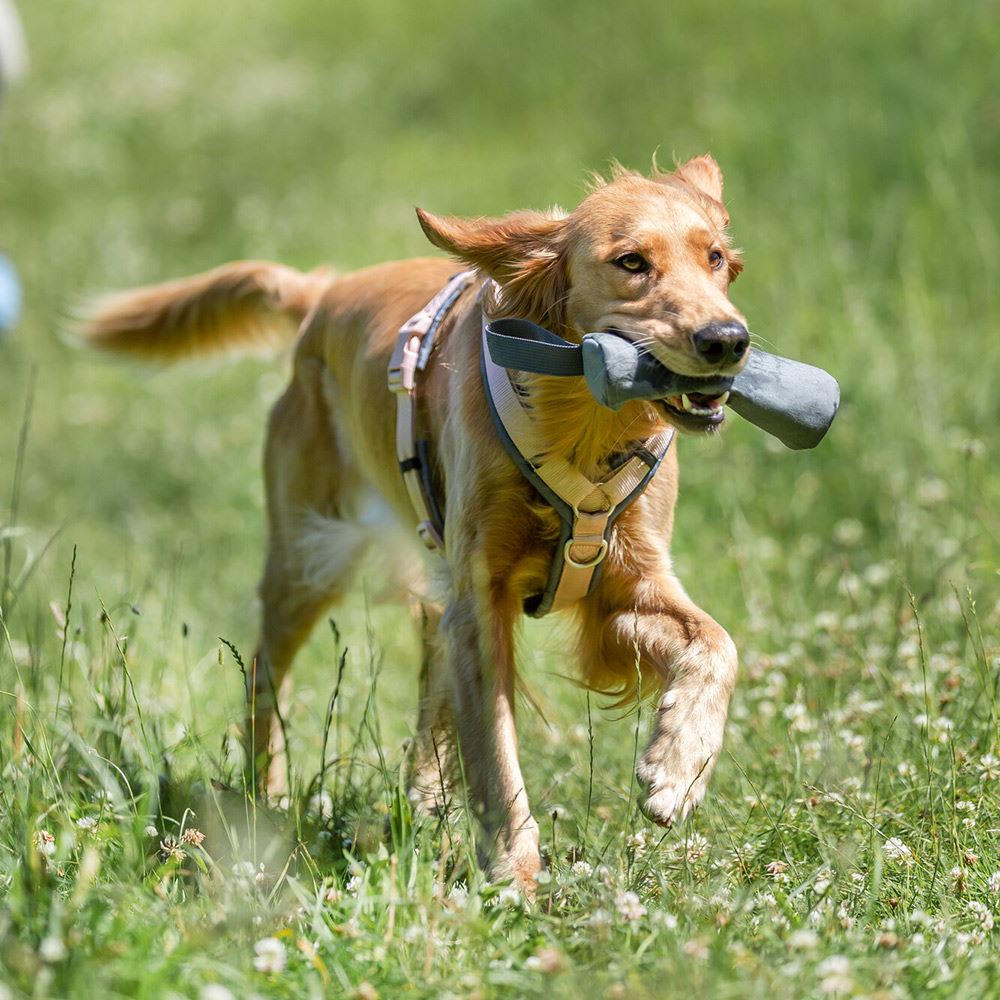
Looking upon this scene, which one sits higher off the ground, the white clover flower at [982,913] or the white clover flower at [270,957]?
the white clover flower at [270,957]

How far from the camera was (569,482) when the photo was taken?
3.12m

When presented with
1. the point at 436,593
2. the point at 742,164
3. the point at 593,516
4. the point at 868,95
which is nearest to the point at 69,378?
the point at 742,164

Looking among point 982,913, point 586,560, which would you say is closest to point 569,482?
point 586,560

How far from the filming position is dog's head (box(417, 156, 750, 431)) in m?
2.73

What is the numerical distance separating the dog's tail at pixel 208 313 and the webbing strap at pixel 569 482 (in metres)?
1.84

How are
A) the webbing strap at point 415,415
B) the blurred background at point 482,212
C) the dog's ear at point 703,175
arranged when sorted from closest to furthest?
1. the dog's ear at point 703,175
2. the webbing strap at point 415,415
3. the blurred background at point 482,212

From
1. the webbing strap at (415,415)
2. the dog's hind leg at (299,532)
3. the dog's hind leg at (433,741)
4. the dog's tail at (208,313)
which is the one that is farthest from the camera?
the dog's tail at (208,313)

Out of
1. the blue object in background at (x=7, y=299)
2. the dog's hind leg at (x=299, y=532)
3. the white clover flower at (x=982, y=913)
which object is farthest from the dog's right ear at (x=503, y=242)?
the blue object in background at (x=7, y=299)

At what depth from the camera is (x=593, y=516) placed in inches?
123

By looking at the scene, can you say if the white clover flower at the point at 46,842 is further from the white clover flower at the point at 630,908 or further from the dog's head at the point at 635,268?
the dog's head at the point at 635,268

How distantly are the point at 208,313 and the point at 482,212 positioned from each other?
14.2 feet

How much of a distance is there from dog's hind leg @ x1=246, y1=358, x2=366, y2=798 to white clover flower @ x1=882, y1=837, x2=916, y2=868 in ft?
7.07

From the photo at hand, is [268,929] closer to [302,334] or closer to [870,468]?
[302,334]

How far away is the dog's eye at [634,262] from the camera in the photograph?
295 centimetres
